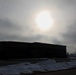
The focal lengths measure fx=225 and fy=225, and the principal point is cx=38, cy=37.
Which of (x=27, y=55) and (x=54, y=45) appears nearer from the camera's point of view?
(x=27, y=55)

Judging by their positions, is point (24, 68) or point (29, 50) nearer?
point (24, 68)

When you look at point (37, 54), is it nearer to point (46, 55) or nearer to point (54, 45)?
point (46, 55)

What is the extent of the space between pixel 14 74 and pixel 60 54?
45.6 meters

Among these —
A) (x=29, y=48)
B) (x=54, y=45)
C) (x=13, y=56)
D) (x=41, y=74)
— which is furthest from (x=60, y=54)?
(x=41, y=74)

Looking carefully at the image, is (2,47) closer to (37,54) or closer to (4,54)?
(4,54)

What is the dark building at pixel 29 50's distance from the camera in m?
49.7

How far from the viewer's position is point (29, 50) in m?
54.6

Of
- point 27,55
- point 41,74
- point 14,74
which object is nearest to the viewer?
point 14,74

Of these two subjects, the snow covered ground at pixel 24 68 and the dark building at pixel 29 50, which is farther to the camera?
the dark building at pixel 29 50

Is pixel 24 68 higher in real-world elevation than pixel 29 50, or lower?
lower

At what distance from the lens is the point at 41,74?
2041 centimetres

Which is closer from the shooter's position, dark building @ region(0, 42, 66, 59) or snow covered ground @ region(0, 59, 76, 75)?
snow covered ground @ region(0, 59, 76, 75)

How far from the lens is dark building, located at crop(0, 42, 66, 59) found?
1957 inches

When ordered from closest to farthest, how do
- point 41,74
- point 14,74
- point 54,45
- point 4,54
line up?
point 14,74 → point 41,74 → point 4,54 → point 54,45
